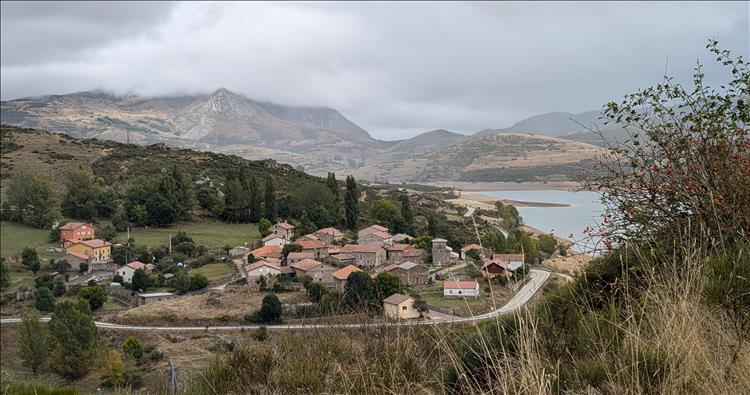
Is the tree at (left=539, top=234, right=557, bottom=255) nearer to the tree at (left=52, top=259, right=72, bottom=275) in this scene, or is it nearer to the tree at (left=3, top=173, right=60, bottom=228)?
the tree at (left=52, top=259, right=72, bottom=275)

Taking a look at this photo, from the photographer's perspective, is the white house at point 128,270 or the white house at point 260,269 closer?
the white house at point 260,269

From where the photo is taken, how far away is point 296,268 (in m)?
29.5

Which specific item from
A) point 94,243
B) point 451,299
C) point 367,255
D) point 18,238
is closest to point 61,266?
point 94,243

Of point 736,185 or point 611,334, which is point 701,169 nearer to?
point 736,185

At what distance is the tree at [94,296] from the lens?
25328mm

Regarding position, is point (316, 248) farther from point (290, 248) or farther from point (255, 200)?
point (255, 200)

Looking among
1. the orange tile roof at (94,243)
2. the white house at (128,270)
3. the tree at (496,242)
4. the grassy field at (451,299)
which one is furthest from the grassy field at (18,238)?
the tree at (496,242)

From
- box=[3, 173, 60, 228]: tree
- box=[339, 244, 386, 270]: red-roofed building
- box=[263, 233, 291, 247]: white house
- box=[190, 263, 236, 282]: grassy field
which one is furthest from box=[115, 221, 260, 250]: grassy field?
box=[339, 244, 386, 270]: red-roofed building

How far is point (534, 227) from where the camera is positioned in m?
51.2

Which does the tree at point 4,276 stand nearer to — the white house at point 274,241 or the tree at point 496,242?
the white house at point 274,241

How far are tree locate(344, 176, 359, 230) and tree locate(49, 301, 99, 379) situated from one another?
25087 mm

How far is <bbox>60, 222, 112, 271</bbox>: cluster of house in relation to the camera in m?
31.0

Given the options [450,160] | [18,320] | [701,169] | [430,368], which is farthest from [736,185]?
[450,160]

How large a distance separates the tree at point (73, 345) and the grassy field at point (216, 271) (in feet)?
32.4
